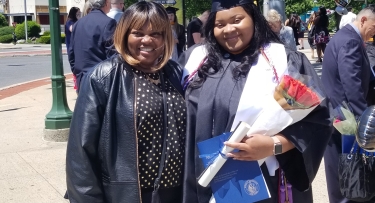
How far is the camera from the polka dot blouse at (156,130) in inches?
89.3

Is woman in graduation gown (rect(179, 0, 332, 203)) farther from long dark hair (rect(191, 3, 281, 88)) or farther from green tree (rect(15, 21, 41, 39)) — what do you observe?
green tree (rect(15, 21, 41, 39))

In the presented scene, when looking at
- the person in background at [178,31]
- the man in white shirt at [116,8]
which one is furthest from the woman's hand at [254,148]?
the person in background at [178,31]

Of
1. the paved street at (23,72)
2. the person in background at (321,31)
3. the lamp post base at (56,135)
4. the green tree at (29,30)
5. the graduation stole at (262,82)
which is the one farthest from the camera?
the green tree at (29,30)

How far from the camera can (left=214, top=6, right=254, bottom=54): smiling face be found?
2371mm

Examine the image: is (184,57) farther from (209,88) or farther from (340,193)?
(340,193)

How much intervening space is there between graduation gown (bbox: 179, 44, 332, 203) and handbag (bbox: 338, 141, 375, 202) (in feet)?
4.88

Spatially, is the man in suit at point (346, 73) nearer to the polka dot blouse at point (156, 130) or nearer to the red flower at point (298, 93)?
the red flower at point (298, 93)

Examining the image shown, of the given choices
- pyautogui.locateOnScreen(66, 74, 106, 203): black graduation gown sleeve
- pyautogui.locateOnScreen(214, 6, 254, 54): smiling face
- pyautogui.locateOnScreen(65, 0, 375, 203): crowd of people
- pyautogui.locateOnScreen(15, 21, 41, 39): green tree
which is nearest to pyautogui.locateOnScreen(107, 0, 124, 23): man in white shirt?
pyautogui.locateOnScreen(65, 0, 375, 203): crowd of people

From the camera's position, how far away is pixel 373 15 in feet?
13.5

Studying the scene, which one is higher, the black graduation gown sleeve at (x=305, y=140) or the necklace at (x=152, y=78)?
the necklace at (x=152, y=78)

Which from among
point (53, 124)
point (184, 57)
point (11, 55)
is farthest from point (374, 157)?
point (11, 55)

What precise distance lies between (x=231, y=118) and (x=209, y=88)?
19 centimetres

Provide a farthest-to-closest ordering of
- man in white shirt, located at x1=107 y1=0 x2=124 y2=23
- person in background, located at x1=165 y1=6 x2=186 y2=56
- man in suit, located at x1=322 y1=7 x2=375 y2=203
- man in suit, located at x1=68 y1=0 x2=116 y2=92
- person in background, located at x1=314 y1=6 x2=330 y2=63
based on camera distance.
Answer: person in background, located at x1=314 y1=6 x2=330 y2=63
person in background, located at x1=165 y1=6 x2=186 y2=56
man in white shirt, located at x1=107 y1=0 x2=124 y2=23
man in suit, located at x1=68 y1=0 x2=116 y2=92
man in suit, located at x1=322 y1=7 x2=375 y2=203

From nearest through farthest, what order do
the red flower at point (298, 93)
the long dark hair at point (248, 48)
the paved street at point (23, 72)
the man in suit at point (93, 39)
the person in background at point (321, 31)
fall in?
the red flower at point (298, 93)
the long dark hair at point (248, 48)
the man in suit at point (93, 39)
the paved street at point (23, 72)
the person in background at point (321, 31)
